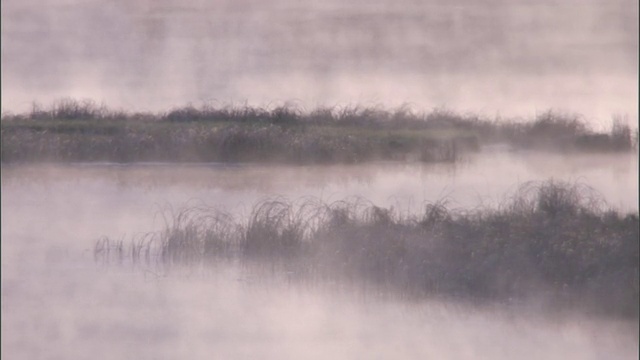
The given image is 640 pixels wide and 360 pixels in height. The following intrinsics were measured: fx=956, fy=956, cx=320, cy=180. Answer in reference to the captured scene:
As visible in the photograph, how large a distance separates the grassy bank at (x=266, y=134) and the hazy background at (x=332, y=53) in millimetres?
190

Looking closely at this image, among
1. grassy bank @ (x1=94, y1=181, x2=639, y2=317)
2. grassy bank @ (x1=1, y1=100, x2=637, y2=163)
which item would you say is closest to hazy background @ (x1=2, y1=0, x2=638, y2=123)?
grassy bank @ (x1=1, y1=100, x2=637, y2=163)

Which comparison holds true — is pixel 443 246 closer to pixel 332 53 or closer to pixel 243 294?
pixel 243 294

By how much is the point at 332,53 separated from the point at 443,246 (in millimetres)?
2049

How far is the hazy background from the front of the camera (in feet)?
22.6

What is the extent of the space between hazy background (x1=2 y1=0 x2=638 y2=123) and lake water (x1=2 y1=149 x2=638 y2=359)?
0.61 meters

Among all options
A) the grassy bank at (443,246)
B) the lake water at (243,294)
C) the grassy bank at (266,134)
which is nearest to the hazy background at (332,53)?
the grassy bank at (266,134)

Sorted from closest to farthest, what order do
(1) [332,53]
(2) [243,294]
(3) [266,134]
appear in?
1. (2) [243,294]
2. (1) [332,53]
3. (3) [266,134]

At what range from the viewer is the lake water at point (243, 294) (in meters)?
4.91

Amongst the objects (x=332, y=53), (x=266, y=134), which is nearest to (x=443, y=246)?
(x=332, y=53)

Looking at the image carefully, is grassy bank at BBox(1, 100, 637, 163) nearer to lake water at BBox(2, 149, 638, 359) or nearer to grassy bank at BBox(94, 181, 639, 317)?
lake water at BBox(2, 149, 638, 359)

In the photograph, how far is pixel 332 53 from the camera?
7.19 metres

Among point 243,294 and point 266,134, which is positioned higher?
point 266,134

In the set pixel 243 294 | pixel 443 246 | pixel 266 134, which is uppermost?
pixel 266 134

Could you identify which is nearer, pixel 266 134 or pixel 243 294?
pixel 243 294
